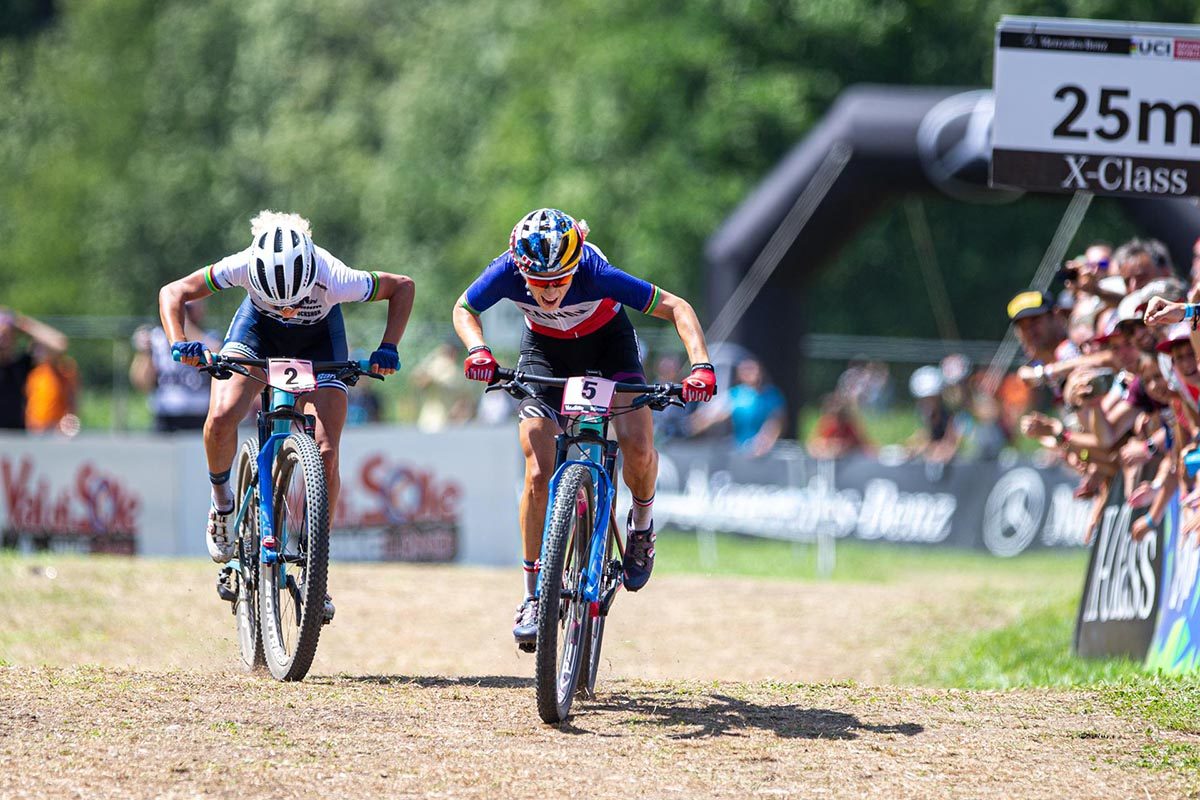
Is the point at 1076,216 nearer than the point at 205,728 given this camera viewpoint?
No

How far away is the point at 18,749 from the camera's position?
627cm

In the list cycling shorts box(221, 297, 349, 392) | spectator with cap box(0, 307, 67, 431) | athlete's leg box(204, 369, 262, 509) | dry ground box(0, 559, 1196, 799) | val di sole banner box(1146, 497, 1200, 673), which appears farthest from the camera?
spectator with cap box(0, 307, 67, 431)

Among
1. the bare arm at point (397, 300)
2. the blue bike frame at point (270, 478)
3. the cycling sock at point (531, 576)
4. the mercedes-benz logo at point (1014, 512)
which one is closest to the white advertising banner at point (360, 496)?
the mercedes-benz logo at point (1014, 512)

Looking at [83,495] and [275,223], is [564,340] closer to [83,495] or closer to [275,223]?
[275,223]

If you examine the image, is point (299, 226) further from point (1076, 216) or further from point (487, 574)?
point (1076, 216)

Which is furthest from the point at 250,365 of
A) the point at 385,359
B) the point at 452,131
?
the point at 452,131

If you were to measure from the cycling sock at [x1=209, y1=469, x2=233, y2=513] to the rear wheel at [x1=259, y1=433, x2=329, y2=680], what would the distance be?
0.49 m

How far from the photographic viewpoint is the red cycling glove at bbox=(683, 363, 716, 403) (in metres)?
6.95

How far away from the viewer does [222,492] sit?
8.42 m

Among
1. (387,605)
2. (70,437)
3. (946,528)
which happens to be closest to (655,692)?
(387,605)

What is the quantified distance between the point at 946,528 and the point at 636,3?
23715mm

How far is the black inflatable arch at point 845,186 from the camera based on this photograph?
19.2 meters

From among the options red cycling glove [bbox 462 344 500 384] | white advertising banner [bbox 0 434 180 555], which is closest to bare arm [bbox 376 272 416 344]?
red cycling glove [bbox 462 344 500 384]

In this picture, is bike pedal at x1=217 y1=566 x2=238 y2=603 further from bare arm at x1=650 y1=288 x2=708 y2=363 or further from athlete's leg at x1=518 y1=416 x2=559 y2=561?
bare arm at x1=650 y1=288 x2=708 y2=363
